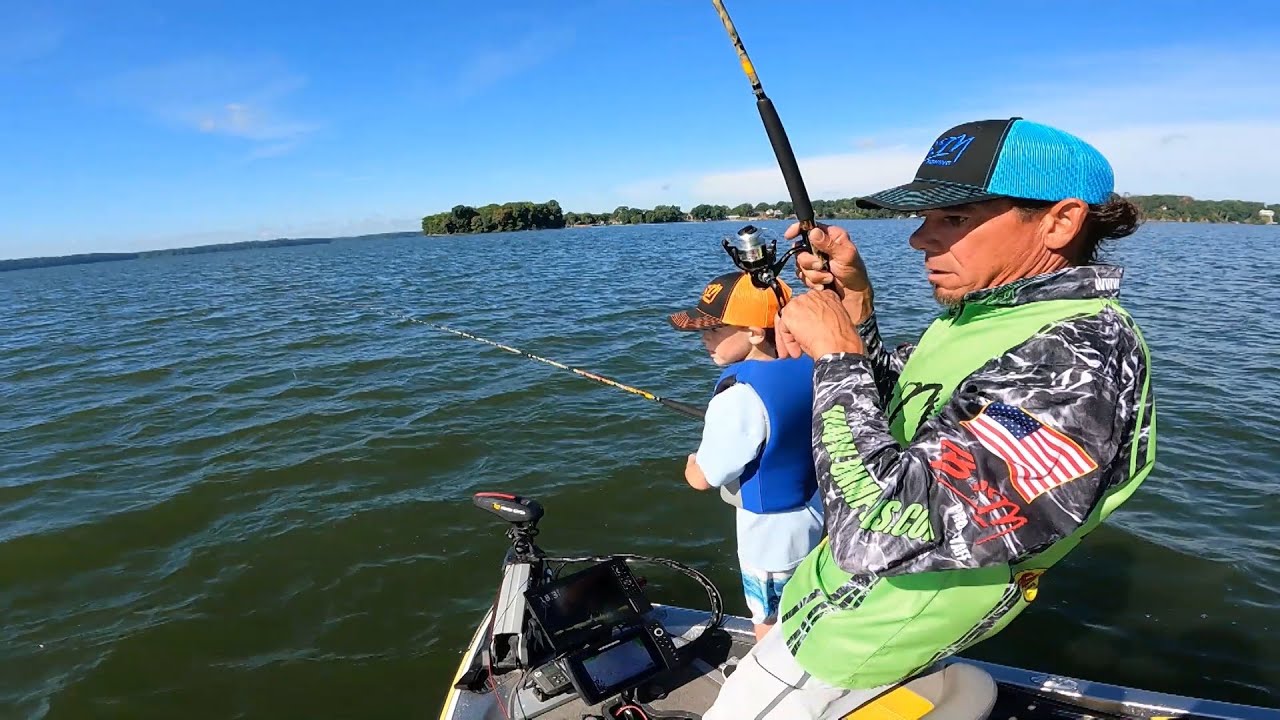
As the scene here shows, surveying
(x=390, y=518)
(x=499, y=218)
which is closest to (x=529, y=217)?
(x=499, y=218)

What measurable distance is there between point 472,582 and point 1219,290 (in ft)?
92.1

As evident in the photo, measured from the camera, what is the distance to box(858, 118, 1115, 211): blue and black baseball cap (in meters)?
Result: 1.86

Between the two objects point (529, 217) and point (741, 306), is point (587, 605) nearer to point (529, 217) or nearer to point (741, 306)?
point (741, 306)

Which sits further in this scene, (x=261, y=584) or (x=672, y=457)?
(x=672, y=457)

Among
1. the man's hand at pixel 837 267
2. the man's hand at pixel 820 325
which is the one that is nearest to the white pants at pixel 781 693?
the man's hand at pixel 820 325

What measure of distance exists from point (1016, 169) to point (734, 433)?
1.95 meters

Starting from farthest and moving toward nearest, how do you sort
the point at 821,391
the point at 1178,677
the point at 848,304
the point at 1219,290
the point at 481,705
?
1. the point at 1219,290
2. the point at 1178,677
3. the point at 481,705
4. the point at 848,304
5. the point at 821,391

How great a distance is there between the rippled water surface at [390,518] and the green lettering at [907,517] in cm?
506

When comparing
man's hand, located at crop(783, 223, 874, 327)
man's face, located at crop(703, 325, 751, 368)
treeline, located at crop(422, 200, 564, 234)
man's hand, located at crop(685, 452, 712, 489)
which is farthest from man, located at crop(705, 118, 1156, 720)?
treeline, located at crop(422, 200, 564, 234)

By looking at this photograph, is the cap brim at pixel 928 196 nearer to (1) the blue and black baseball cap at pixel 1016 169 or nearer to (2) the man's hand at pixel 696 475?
(1) the blue and black baseball cap at pixel 1016 169

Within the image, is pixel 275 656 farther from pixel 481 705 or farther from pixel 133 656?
pixel 481 705

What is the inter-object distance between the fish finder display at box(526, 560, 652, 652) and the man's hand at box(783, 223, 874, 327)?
2614 millimetres

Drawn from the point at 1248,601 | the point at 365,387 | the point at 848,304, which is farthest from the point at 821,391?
the point at 365,387

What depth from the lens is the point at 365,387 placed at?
14.0m
